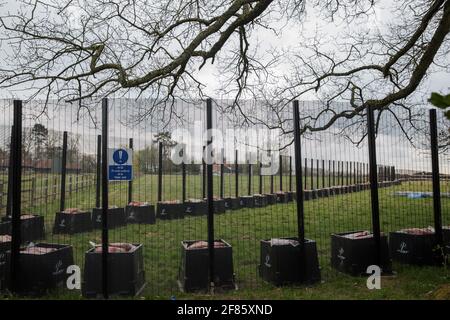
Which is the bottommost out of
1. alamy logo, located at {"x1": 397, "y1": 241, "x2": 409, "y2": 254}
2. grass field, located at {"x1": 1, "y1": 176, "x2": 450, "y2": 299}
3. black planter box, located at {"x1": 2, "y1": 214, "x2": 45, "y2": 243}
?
grass field, located at {"x1": 1, "y1": 176, "x2": 450, "y2": 299}

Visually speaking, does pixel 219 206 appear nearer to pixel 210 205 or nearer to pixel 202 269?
pixel 210 205

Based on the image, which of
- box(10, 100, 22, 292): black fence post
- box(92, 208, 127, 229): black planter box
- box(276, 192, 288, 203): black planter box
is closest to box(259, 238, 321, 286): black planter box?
box(10, 100, 22, 292): black fence post

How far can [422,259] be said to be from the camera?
6.83 meters

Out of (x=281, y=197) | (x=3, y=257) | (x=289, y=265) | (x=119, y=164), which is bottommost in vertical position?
(x=289, y=265)

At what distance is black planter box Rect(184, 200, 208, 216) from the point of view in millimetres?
12680

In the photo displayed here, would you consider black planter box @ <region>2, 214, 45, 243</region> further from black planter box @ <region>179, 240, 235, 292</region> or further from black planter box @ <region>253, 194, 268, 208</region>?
black planter box @ <region>253, 194, 268, 208</region>

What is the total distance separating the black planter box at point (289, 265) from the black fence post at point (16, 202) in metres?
3.68

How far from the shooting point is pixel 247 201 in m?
16.1

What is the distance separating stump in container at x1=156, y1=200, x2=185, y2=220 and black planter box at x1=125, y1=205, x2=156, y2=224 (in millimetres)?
747

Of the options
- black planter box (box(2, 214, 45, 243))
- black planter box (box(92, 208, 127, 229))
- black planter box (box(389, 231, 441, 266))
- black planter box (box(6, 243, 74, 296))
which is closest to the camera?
black planter box (box(6, 243, 74, 296))

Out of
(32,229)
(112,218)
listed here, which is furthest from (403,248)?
(32,229)

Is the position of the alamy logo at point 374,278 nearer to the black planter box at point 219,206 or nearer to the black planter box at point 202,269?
the black planter box at point 202,269

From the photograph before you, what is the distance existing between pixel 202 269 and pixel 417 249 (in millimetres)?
4002
